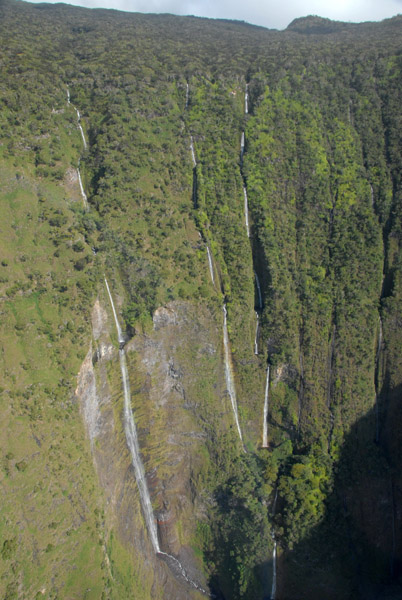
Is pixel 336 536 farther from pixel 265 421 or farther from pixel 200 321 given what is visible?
pixel 200 321

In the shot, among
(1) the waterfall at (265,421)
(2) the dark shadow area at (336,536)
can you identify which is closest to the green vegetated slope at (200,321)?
(2) the dark shadow area at (336,536)

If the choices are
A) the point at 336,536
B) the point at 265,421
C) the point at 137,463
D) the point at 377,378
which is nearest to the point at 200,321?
the point at 265,421

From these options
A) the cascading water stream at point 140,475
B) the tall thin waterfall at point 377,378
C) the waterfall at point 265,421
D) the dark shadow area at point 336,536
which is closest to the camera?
the dark shadow area at point 336,536

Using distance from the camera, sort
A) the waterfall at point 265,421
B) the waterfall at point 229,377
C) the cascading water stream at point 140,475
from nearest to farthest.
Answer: the cascading water stream at point 140,475, the waterfall at point 229,377, the waterfall at point 265,421

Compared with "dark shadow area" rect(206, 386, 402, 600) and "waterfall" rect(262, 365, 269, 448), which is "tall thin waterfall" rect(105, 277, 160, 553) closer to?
"dark shadow area" rect(206, 386, 402, 600)

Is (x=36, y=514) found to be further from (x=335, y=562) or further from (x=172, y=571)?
(x=335, y=562)

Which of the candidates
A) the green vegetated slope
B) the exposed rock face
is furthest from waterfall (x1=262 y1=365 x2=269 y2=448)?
the exposed rock face

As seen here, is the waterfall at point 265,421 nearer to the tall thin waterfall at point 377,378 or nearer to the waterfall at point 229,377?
the waterfall at point 229,377

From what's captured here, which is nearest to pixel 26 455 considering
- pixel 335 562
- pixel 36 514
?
pixel 36 514
